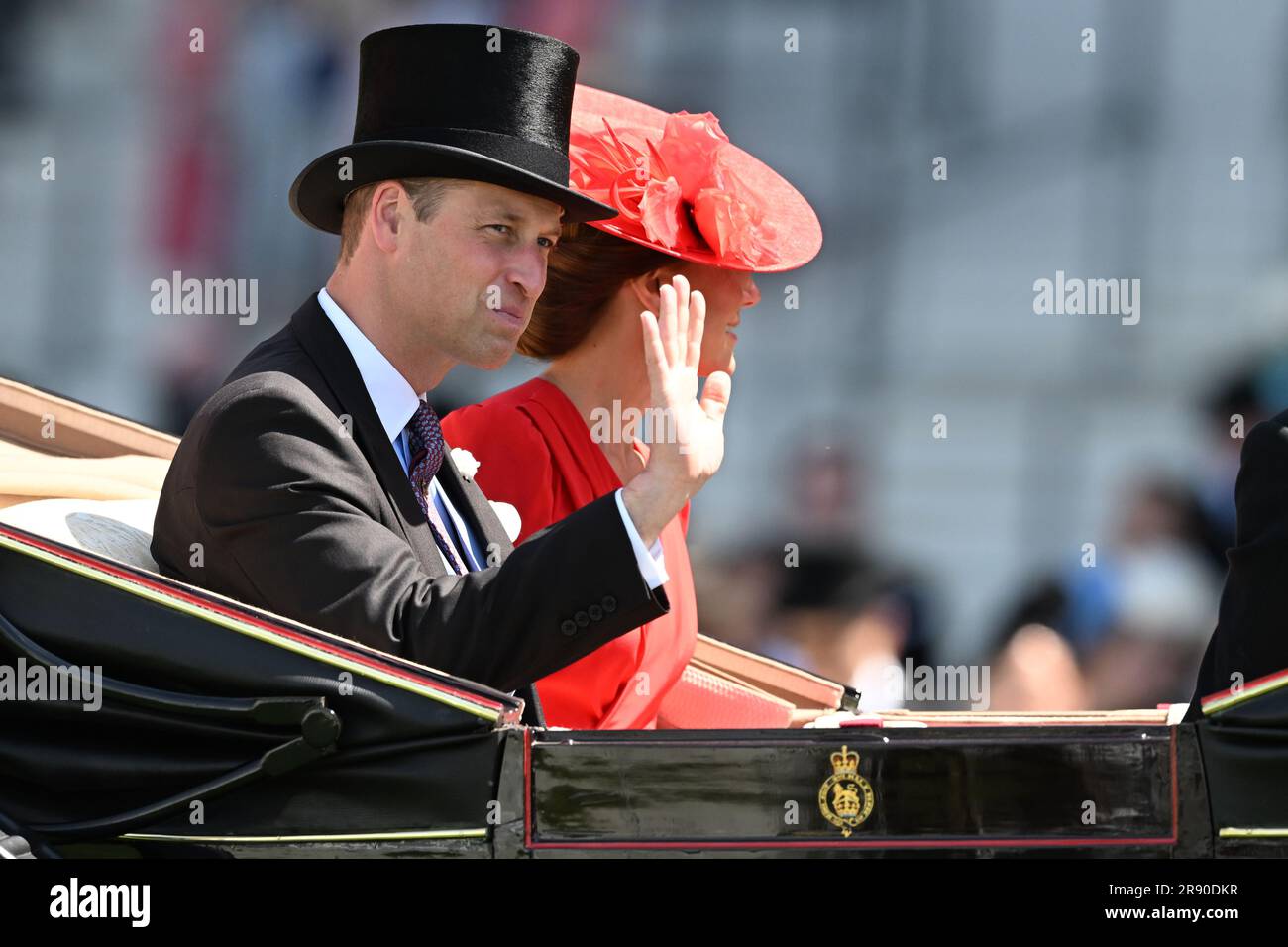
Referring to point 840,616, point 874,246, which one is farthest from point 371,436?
point 874,246

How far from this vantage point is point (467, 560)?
2.38m

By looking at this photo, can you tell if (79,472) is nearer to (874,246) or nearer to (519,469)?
(519,469)

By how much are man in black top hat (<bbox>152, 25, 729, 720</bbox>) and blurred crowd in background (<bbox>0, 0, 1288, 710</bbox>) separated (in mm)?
2282

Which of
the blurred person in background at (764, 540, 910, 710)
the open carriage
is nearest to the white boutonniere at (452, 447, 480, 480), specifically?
the open carriage

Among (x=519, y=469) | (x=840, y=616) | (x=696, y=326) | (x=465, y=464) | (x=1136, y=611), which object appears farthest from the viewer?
(x=840, y=616)

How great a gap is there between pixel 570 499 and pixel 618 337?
0.90ft

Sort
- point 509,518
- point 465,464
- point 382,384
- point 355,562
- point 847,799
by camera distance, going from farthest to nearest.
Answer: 1. point 509,518
2. point 465,464
3. point 382,384
4. point 355,562
5. point 847,799

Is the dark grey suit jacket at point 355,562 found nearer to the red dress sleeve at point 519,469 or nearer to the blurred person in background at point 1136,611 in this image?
the red dress sleeve at point 519,469

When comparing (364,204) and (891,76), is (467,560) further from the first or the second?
(891,76)

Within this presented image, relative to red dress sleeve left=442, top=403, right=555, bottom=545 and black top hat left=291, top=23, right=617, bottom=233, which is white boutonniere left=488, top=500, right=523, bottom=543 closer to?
red dress sleeve left=442, top=403, right=555, bottom=545

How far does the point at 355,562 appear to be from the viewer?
1926mm

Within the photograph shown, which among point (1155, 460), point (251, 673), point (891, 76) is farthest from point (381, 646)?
point (891, 76)

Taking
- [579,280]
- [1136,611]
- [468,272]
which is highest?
[579,280]

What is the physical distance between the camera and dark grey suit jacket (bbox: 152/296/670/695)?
1924mm
